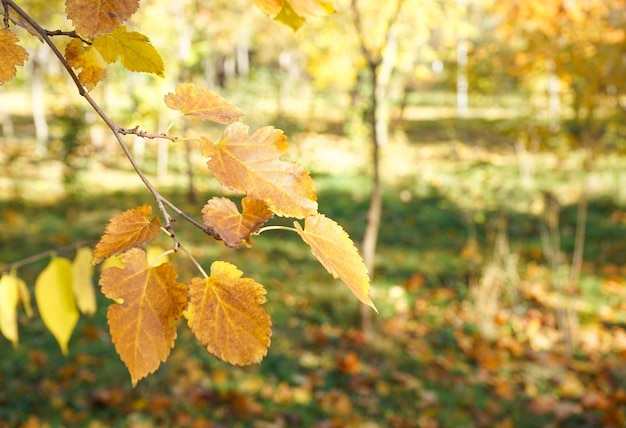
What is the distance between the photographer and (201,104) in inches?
18.4

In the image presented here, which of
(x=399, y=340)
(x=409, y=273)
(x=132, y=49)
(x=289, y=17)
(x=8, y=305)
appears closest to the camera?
(x=132, y=49)

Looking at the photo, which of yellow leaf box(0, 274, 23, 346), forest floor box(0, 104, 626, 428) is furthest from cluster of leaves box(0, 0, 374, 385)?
yellow leaf box(0, 274, 23, 346)

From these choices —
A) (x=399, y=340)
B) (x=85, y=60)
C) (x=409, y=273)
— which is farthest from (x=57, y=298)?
(x=409, y=273)

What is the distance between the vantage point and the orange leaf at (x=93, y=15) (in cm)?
42

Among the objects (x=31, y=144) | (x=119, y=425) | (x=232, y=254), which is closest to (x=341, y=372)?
(x=119, y=425)

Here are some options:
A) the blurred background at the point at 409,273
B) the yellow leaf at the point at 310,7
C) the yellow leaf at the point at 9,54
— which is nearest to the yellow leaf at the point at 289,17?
the yellow leaf at the point at 310,7

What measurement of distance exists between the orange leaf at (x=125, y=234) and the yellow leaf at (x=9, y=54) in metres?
0.15

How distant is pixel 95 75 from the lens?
515 mm

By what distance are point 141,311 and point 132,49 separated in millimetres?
240

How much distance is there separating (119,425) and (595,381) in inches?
115

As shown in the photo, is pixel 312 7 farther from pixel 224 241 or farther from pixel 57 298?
pixel 57 298

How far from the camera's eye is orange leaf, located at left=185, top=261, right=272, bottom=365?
1.29 ft

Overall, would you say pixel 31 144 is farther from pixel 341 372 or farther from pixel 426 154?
pixel 341 372

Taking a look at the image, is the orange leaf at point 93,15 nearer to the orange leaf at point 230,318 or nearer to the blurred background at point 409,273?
the orange leaf at point 230,318
